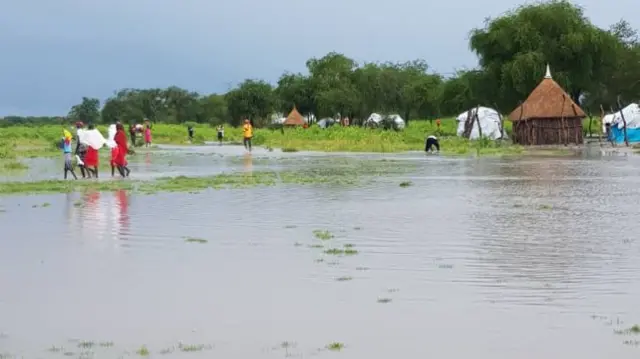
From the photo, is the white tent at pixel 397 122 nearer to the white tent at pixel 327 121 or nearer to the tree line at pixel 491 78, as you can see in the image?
the tree line at pixel 491 78

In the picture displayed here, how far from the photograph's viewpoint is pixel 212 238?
12.8 metres

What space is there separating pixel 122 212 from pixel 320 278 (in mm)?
7269

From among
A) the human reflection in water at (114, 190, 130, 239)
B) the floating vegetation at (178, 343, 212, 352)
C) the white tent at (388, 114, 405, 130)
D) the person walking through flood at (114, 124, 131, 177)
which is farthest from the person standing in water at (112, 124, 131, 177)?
the white tent at (388, 114, 405, 130)

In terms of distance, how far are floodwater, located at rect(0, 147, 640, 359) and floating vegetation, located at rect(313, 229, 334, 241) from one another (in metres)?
0.12

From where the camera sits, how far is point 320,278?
9688mm

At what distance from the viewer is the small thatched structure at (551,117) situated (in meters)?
49.2

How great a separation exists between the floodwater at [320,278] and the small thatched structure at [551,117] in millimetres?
31584

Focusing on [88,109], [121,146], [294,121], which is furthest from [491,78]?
[88,109]

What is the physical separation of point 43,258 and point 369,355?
19.3ft

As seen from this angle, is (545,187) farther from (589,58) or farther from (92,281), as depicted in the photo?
(589,58)

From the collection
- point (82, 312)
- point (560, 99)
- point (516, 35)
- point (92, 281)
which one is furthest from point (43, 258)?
point (516, 35)

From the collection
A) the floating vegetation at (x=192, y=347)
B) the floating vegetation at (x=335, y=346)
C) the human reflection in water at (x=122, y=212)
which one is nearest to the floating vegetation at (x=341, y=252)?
the human reflection in water at (x=122, y=212)

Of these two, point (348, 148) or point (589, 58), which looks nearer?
point (348, 148)

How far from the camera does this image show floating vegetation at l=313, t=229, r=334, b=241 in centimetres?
1280
